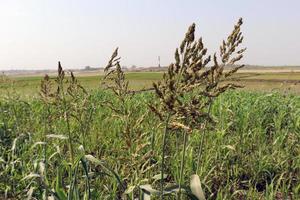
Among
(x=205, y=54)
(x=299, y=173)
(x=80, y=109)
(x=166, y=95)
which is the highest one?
(x=205, y=54)

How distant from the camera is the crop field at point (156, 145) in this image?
1396 mm

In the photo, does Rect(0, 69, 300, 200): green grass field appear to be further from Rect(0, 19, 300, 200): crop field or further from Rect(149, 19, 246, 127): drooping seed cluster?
Rect(149, 19, 246, 127): drooping seed cluster

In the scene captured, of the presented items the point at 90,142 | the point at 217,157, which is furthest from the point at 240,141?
the point at 90,142

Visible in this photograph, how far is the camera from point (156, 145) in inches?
167

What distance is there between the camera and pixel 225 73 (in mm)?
1606

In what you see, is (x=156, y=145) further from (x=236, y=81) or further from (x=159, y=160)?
(x=236, y=81)

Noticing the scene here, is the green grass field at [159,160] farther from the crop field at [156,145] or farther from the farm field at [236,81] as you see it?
the farm field at [236,81]

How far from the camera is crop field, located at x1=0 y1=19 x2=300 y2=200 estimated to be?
55.0 inches

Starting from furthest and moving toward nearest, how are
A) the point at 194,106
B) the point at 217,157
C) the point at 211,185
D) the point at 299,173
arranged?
the point at 217,157 < the point at 299,173 < the point at 211,185 < the point at 194,106

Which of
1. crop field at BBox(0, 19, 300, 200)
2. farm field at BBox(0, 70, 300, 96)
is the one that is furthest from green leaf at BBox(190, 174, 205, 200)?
farm field at BBox(0, 70, 300, 96)

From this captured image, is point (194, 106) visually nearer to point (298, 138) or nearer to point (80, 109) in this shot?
point (80, 109)

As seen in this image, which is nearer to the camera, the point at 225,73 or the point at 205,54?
the point at 205,54

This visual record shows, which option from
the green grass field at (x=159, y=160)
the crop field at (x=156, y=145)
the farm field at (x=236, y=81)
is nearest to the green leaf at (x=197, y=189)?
the crop field at (x=156, y=145)

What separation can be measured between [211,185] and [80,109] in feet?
6.14
